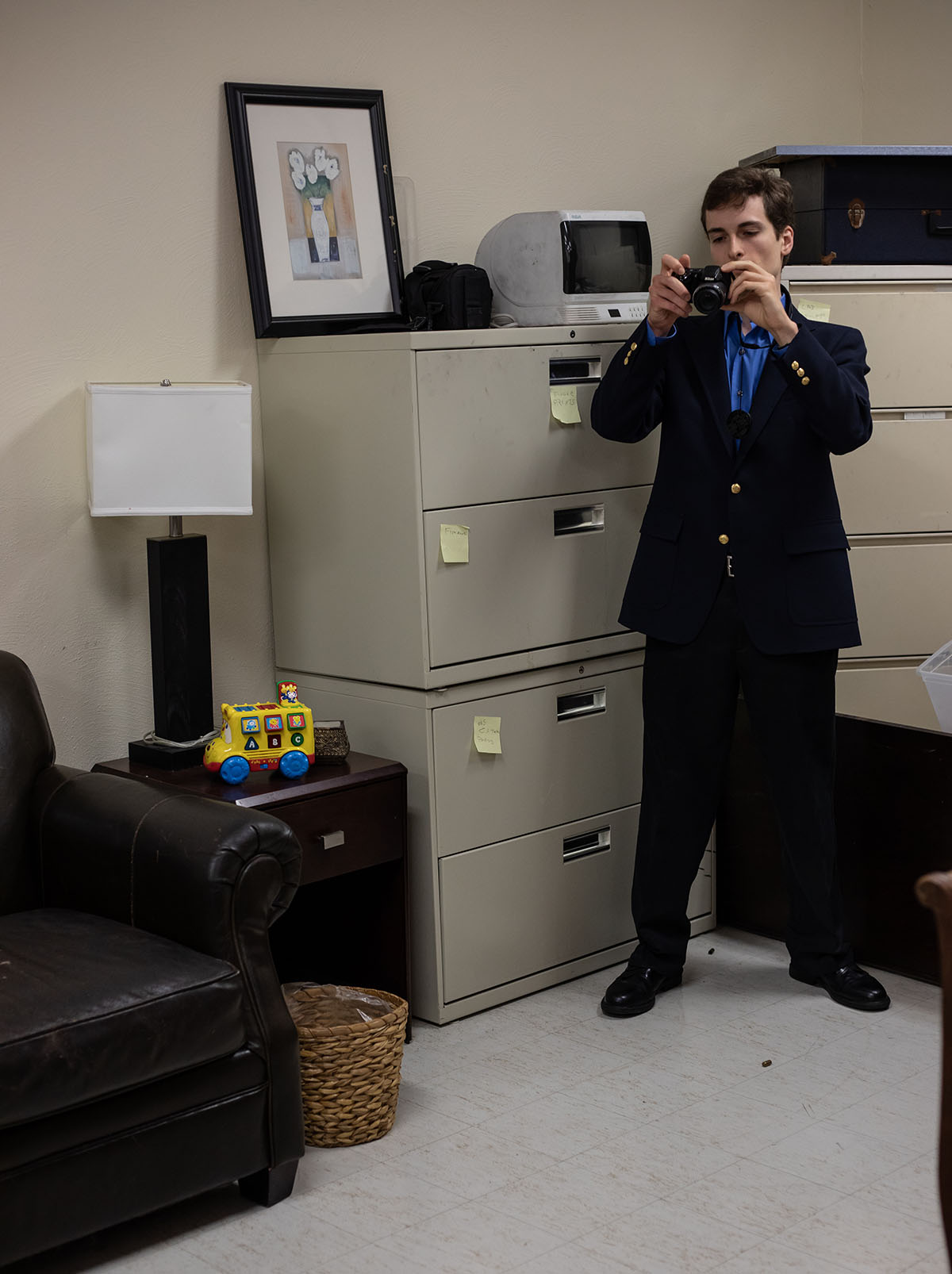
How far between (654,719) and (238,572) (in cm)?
94

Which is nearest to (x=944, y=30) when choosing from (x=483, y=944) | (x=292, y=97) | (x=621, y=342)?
(x=621, y=342)

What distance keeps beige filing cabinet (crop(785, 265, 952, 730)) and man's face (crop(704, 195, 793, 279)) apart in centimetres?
51

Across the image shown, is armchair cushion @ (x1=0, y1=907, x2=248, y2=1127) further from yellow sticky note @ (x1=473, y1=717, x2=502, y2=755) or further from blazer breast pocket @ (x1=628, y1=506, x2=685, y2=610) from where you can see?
blazer breast pocket @ (x1=628, y1=506, x2=685, y2=610)

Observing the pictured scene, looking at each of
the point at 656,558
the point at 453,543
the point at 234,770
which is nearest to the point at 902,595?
the point at 656,558

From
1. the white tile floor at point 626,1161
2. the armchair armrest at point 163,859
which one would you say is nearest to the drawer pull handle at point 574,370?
the armchair armrest at point 163,859

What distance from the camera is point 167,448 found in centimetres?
262

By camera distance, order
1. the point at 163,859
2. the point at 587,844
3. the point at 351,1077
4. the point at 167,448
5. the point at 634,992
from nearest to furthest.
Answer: the point at 163,859 → the point at 351,1077 → the point at 167,448 → the point at 634,992 → the point at 587,844

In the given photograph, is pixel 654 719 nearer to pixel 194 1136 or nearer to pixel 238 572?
pixel 238 572

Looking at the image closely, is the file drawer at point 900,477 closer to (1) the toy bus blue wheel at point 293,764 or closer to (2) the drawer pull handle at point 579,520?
(2) the drawer pull handle at point 579,520

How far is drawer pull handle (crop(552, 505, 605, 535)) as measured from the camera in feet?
10.00

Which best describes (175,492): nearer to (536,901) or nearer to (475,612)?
(475,612)

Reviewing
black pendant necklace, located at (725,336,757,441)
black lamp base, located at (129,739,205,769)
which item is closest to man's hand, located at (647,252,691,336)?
black pendant necklace, located at (725,336,757,441)

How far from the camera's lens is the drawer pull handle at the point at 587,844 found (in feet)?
10.2

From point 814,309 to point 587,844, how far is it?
1.30 meters
